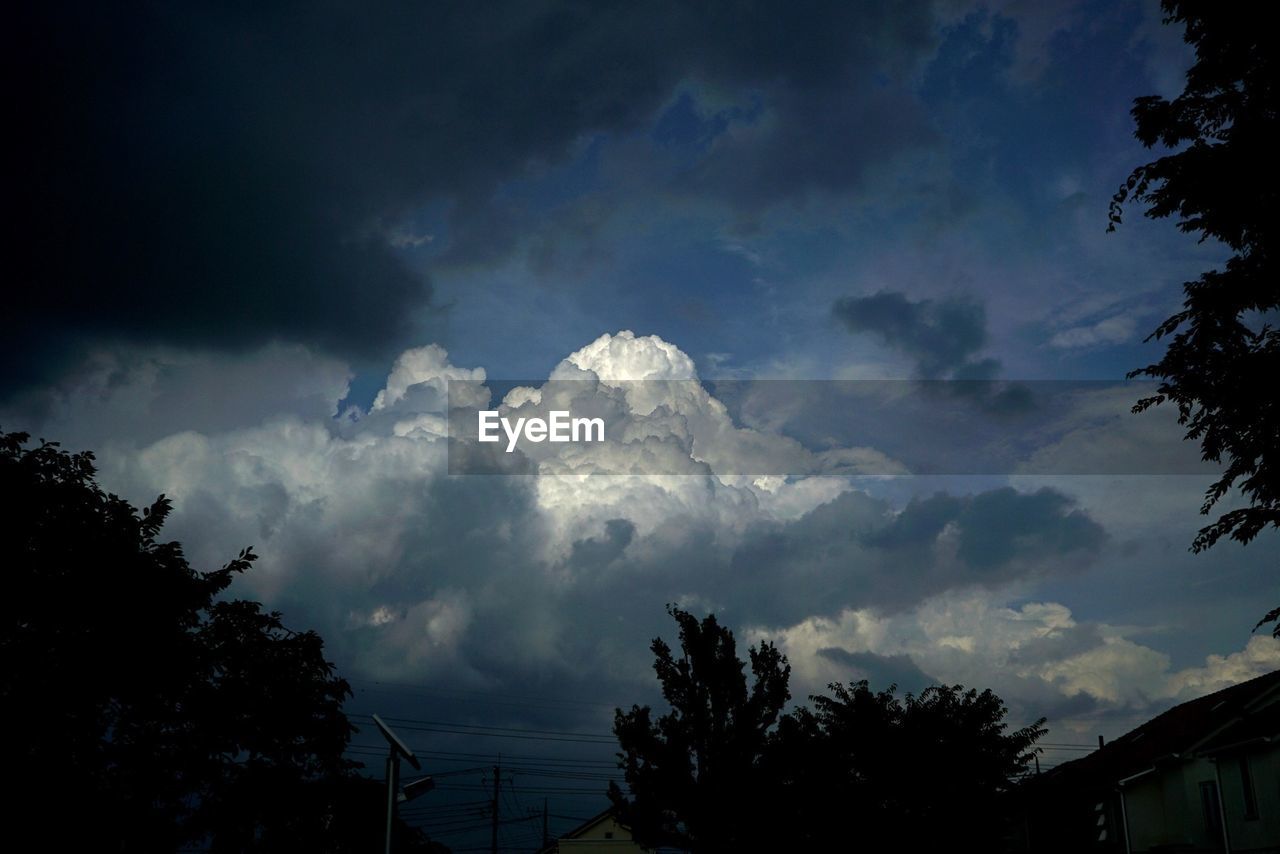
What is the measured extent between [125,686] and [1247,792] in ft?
105

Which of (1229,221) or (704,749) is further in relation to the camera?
(704,749)

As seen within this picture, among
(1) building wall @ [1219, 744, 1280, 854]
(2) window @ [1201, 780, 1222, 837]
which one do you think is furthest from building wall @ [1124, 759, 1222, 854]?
(1) building wall @ [1219, 744, 1280, 854]

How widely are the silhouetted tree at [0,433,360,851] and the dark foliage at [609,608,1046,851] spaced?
10654 millimetres

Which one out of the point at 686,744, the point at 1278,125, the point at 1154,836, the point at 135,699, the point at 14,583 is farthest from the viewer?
the point at 1154,836

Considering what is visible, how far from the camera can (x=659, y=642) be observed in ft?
103

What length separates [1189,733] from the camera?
1401 inches

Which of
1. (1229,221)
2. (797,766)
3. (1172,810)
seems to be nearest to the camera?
(1229,221)

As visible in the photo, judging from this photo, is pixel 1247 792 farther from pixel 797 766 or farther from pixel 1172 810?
pixel 797 766

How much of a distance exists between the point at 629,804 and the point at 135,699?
635 inches

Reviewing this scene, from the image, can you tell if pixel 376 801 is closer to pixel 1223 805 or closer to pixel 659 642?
pixel 659 642

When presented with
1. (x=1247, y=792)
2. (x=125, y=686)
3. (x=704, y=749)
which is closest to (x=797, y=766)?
(x=704, y=749)

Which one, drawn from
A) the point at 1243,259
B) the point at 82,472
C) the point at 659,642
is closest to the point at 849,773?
the point at 659,642

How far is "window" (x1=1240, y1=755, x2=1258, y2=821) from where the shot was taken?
29.7 meters

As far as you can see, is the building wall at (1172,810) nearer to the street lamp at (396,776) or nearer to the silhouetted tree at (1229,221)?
the silhouetted tree at (1229,221)
